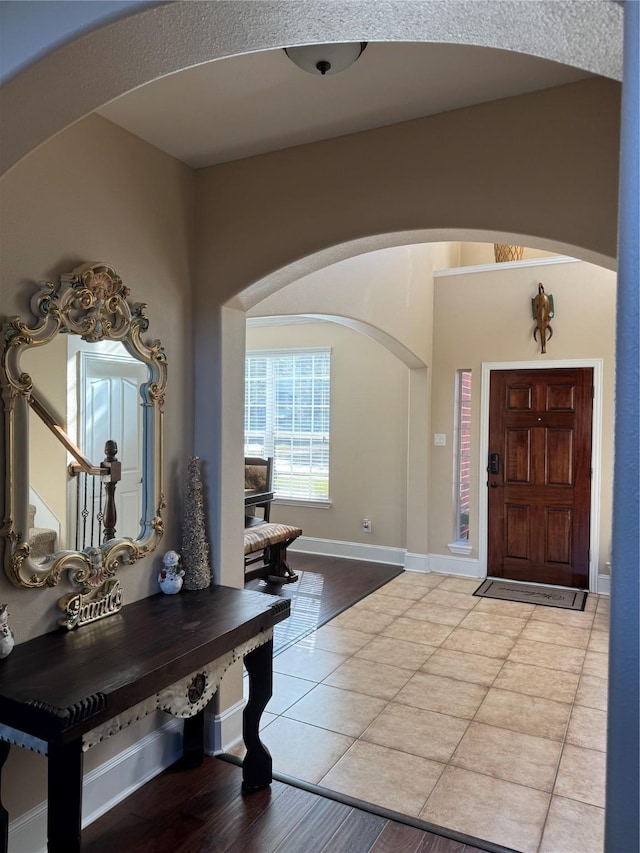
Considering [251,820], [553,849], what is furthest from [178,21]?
[553,849]

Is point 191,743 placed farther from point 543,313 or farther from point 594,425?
point 543,313

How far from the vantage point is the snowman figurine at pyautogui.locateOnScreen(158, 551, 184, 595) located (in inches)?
98.8

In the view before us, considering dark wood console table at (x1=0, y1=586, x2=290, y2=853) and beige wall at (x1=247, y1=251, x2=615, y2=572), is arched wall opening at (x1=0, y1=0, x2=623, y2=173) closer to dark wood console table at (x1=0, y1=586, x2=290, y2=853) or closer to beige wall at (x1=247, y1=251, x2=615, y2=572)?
dark wood console table at (x1=0, y1=586, x2=290, y2=853)

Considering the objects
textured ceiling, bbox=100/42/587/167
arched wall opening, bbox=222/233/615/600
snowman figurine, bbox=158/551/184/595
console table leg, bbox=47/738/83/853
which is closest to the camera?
console table leg, bbox=47/738/83/853

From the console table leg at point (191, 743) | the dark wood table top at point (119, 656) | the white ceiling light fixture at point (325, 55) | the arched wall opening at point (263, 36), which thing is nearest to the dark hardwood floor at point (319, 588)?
the console table leg at point (191, 743)

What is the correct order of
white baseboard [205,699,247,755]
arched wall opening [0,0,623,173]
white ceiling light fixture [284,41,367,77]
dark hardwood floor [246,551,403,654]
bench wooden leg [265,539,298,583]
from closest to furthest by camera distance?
arched wall opening [0,0,623,173] → white ceiling light fixture [284,41,367,77] → white baseboard [205,699,247,755] → dark hardwood floor [246,551,403,654] → bench wooden leg [265,539,298,583]

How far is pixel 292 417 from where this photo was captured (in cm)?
682

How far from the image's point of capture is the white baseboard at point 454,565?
221 inches

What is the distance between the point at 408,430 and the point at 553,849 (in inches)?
160

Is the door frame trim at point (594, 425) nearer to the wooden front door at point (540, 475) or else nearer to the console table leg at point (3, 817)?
the wooden front door at point (540, 475)

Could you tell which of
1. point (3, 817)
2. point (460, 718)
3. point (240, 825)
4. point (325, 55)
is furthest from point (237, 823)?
point (325, 55)

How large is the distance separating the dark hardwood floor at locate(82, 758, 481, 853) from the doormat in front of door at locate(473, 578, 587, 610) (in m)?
3.06

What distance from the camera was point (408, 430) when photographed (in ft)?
19.4

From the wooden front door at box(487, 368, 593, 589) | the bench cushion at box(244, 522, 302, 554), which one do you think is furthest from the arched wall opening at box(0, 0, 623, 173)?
the wooden front door at box(487, 368, 593, 589)
